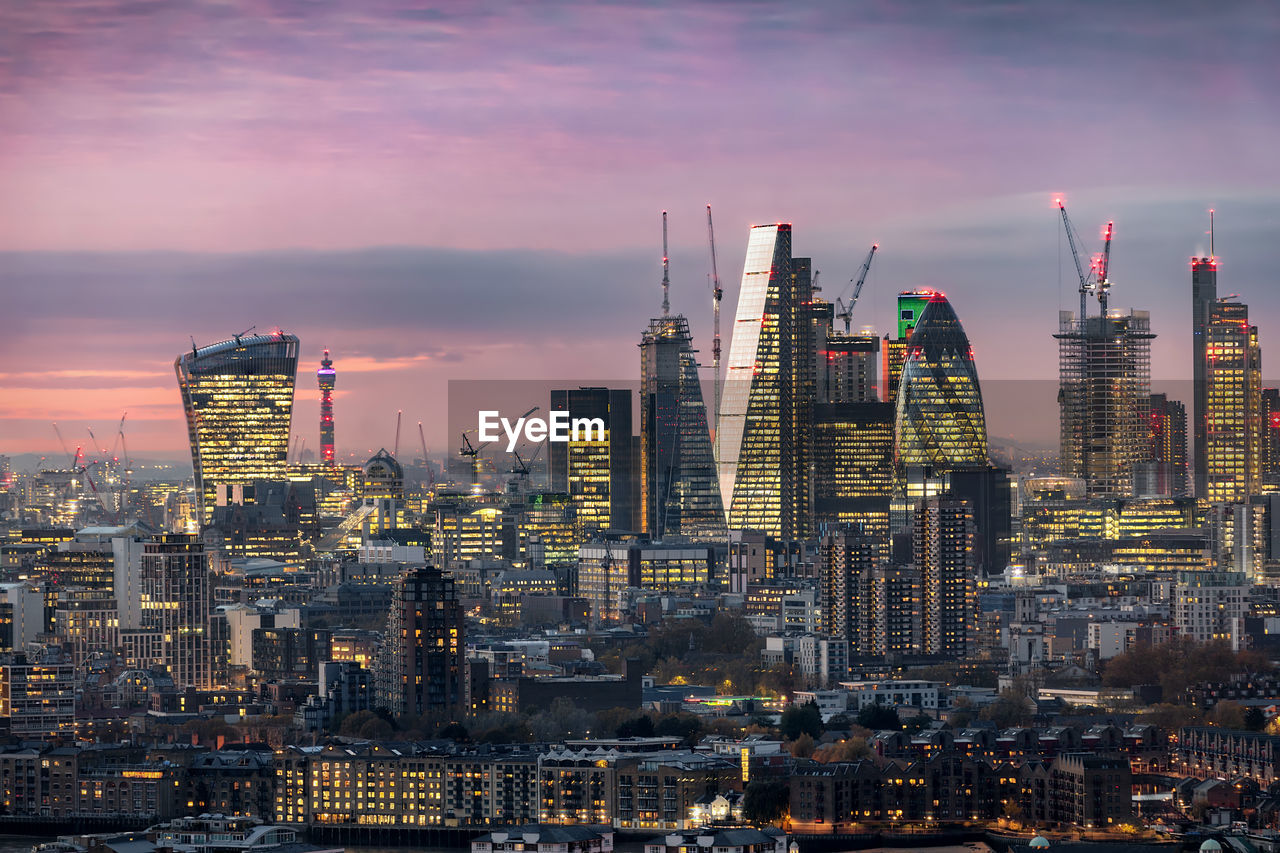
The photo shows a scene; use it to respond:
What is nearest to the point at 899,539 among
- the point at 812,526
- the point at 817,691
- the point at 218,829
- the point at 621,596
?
the point at 621,596

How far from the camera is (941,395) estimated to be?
4023 inches

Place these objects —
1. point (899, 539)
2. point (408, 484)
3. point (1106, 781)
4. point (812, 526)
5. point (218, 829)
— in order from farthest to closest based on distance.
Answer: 1. point (408, 484)
2. point (812, 526)
3. point (899, 539)
4. point (1106, 781)
5. point (218, 829)

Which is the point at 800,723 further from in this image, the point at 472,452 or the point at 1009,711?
the point at 472,452

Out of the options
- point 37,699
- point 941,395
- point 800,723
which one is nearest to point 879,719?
point 800,723

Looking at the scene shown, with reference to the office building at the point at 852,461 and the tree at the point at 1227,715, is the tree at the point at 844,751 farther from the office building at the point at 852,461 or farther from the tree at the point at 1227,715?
the office building at the point at 852,461

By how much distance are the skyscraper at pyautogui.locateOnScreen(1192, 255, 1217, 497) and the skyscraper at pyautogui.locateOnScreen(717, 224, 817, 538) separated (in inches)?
493

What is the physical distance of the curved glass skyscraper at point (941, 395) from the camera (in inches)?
4008

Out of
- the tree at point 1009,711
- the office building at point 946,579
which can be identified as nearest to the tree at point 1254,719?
the tree at point 1009,711

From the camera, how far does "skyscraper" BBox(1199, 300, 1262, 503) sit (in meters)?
104

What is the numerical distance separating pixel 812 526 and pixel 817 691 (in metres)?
41.9

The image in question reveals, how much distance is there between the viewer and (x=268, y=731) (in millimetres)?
53188

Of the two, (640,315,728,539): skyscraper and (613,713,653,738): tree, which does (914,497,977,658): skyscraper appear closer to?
A: (613,713,653,738): tree

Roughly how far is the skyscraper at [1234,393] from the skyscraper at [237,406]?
31886 millimetres

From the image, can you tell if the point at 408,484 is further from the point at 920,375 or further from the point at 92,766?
the point at 92,766
